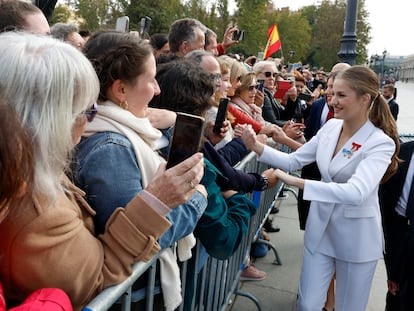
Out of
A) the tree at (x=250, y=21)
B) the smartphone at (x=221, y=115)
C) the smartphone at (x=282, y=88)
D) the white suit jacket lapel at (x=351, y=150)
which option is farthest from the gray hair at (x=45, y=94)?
the tree at (x=250, y=21)

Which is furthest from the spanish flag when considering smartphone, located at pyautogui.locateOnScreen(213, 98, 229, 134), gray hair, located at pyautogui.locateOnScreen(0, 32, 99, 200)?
gray hair, located at pyautogui.locateOnScreen(0, 32, 99, 200)

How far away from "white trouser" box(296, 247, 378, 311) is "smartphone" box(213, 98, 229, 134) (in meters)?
1.12

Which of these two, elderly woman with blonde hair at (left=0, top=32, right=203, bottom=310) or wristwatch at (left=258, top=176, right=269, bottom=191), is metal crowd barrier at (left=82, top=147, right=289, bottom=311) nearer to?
elderly woman with blonde hair at (left=0, top=32, right=203, bottom=310)

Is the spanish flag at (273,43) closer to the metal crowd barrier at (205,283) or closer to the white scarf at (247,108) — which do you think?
the white scarf at (247,108)

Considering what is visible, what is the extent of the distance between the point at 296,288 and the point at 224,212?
7.57 ft

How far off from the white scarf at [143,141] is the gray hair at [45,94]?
321 mm

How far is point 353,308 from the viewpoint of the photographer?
9.09ft

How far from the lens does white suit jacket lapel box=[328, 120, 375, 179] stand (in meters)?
2.69

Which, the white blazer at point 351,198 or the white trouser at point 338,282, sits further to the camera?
the white trouser at point 338,282

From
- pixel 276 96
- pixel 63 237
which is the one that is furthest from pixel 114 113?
pixel 276 96

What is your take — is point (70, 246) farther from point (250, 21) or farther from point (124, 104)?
point (250, 21)

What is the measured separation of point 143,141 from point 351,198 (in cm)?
149

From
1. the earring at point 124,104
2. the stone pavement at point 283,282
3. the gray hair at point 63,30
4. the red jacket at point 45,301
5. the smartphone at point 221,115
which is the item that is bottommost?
the stone pavement at point 283,282

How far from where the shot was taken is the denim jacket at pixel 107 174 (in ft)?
4.67
